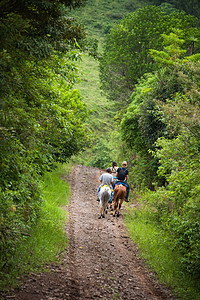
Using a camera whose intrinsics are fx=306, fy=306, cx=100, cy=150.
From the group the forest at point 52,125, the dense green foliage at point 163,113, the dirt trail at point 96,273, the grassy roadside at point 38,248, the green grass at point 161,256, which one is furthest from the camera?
the dense green foliage at point 163,113

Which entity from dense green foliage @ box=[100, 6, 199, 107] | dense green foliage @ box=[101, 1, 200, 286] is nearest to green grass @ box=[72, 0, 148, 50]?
dense green foliage @ box=[100, 6, 199, 107]

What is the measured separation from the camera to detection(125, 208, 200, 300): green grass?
7516mm

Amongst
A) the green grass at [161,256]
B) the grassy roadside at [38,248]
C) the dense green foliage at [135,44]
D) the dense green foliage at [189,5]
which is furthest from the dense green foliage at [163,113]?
the dense green foliage at [189,5]

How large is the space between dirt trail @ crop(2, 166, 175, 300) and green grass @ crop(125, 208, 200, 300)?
0.92ft

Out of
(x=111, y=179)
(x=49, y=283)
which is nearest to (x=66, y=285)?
(x=49, y=283)

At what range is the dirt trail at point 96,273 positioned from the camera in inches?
249

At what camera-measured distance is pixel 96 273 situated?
751 cm

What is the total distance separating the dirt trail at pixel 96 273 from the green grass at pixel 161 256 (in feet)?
0.92

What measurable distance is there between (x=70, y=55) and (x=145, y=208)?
939 centimetres

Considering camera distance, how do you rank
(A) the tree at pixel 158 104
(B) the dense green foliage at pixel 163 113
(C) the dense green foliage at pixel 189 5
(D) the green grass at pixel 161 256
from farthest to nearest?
(C) the dense green foliage at pixel 189 5 → (A) the tree at pixel 158 104 → (B) the dense green foliage at pixel 163 113 → (D) the green grass at pixel 161 256

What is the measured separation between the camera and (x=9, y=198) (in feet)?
19.4

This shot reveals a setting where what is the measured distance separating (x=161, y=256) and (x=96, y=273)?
251 centimetres

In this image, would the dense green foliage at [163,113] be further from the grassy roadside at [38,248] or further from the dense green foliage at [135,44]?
the grassy roadside at [38,248]

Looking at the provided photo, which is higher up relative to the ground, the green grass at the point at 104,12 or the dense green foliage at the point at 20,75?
the green grass at the point at 104,12
